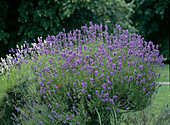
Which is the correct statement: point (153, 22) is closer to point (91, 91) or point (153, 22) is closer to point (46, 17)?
point (46, 17)

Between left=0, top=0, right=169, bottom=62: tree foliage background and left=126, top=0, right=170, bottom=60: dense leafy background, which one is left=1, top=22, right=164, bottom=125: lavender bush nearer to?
left=0, top=0, right=169, bottom=62: tree foliage background

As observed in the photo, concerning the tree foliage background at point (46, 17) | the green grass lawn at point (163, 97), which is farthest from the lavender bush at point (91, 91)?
the tree foliage background at point (46, 17)

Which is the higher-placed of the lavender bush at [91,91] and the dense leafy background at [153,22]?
the dense leafy background at [153,22]

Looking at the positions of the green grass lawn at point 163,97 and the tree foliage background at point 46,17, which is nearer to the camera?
the green grass lawn at point 163,97

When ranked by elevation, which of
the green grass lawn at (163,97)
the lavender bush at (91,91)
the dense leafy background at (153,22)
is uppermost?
the dense leafy background at (153,22)

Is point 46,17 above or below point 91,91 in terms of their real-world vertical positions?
above

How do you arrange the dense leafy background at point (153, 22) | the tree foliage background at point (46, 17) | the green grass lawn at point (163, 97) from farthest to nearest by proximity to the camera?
the dense leafy background at point (153, 22)
the tree foliage background at point (46, 17)
the green grass lawn at point (163, 97)

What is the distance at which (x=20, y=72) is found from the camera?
15.1 ft

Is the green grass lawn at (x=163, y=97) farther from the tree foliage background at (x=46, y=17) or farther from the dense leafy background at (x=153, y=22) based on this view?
the dense leafy background at (x=153, y=22)

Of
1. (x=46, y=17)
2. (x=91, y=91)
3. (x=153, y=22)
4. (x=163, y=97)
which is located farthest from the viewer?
(x=153, y=22)

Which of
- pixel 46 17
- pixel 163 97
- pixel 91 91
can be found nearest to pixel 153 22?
pixel 46 17

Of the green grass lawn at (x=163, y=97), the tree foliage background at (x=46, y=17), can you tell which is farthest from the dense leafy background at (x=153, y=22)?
the green grass lawn at (x=163, y=97)

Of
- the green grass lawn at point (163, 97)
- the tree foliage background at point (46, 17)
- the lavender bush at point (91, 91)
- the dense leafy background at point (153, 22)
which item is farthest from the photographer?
the dense leafy background at point (153, 22)

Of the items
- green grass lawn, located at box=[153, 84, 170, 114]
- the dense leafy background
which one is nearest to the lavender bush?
green grass lawn, located at box=[153, 84, 170, 114]
